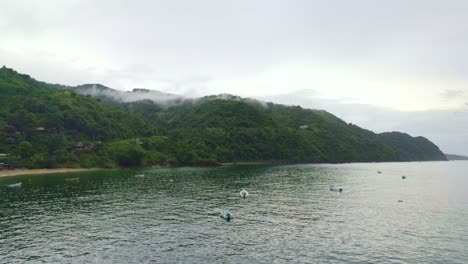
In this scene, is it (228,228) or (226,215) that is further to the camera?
(226,215)

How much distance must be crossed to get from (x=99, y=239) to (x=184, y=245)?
600 inches

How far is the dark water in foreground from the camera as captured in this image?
150ft

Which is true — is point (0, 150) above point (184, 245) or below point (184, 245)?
above

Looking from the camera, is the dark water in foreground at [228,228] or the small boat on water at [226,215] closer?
the dark water in foreground at [228,228]

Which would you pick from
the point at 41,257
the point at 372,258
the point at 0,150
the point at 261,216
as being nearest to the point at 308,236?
the point at 372,258

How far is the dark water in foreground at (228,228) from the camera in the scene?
45.6 metres

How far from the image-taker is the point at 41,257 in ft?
145

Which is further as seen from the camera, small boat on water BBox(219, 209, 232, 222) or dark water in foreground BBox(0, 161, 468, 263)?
small boat on water BBox(219, 209, 232, 222)

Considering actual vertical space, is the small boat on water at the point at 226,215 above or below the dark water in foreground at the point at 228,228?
above

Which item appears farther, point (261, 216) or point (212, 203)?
point (212, 203)

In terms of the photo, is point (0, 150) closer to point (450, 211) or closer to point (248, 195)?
point (248, 195)

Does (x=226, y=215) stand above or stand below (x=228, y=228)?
above

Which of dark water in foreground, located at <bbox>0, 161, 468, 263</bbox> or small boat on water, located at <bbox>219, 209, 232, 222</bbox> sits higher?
small boat on water, located at <bbox>219, 209, 232, 222</bbox>

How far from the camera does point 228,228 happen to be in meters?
61.1
